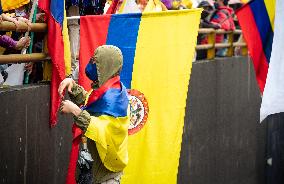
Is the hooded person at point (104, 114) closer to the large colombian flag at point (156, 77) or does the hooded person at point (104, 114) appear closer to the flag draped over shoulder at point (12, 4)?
the large colombian flag at point (156, 77)

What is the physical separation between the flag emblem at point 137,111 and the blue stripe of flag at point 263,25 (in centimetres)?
242

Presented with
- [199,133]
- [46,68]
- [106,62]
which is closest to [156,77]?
[46,68]

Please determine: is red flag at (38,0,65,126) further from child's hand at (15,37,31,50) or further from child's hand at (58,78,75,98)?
child's hand at (58,78,75,98)

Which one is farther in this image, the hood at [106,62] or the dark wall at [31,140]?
the dark wall at [31,140]

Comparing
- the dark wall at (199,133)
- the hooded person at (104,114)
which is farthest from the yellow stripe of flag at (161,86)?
the hooded person at (104,114)

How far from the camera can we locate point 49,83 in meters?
6.48

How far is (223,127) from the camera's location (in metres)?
10.4

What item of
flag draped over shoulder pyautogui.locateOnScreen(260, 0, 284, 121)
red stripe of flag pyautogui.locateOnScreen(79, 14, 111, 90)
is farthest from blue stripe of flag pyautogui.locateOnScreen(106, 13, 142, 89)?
flag draped over shoulder pyautogui.locateOnScreen(260, 0, 284, 121)

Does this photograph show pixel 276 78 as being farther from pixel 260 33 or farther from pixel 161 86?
pixel 260 33

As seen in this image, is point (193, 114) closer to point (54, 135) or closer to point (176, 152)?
point (176, 152)

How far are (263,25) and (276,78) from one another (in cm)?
168

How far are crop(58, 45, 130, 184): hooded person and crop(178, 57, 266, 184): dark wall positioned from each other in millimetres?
3961

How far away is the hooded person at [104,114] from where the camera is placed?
484 cm

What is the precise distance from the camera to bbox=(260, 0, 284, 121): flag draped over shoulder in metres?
6.80
